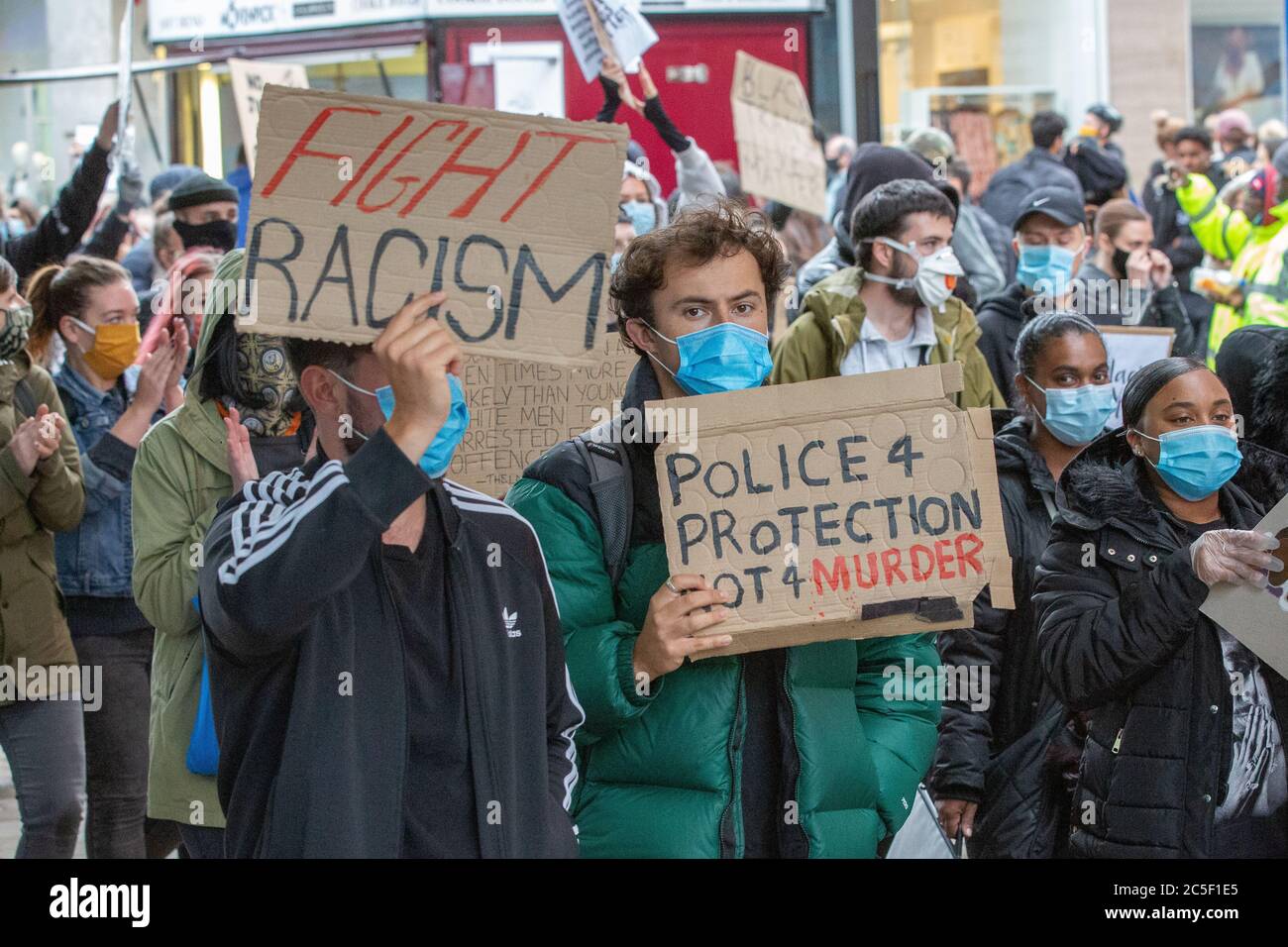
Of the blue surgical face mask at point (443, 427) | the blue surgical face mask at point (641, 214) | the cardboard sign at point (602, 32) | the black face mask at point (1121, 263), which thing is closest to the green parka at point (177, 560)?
the blue surgical face mask at point (443, 427)

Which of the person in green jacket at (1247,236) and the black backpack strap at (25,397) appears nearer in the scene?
the black backpack strap at (25,397)

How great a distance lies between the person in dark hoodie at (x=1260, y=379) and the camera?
4898 mm

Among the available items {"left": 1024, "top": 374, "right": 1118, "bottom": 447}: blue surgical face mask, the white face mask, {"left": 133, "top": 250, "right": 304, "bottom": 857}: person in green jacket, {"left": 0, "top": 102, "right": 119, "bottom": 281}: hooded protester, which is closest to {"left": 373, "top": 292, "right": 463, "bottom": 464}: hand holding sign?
{"left": 133, "top": 250, "right": 304, "bottom": 857}: person in green jacket

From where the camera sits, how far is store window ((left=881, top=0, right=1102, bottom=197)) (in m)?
17.8

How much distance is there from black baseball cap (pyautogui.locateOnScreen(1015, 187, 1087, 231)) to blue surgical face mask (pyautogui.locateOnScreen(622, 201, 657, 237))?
7.00 feet

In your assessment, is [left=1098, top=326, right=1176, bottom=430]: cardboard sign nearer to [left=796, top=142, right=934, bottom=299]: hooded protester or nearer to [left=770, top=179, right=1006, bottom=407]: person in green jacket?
[left=770, top=179, right=1006, bottom=407]: person in green jacket

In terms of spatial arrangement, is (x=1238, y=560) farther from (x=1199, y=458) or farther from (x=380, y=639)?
(x=380, y=639)

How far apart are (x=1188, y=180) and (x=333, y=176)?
969cm

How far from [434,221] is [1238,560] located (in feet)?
6.44

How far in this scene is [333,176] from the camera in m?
3.01

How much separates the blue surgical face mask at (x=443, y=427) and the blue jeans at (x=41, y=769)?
2.53m

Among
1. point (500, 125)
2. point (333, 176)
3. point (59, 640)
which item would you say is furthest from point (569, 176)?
point (59, 640)

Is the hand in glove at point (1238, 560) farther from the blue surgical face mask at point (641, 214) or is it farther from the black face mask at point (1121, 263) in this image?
the blue surgical face mask at point (641, 214)
